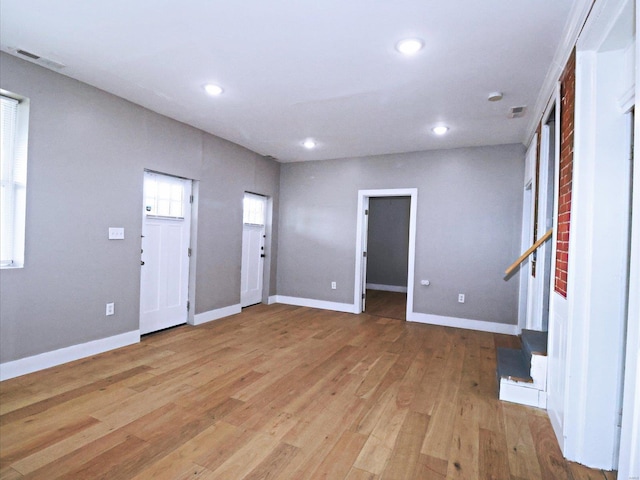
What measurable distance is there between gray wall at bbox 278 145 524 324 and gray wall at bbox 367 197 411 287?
269 cm

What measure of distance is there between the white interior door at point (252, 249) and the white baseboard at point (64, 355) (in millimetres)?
2097

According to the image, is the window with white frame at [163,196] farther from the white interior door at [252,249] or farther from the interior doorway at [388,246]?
the interior doorway at [388,246]

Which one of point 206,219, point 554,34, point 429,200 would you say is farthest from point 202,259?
point 554,34

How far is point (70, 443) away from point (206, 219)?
3.06 meters

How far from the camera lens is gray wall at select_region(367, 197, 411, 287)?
7.97m

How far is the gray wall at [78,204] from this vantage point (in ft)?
9.16

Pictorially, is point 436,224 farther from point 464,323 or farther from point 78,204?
point 78,204

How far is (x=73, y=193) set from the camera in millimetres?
3094

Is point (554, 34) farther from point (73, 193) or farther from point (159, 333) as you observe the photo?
point (159, 333)

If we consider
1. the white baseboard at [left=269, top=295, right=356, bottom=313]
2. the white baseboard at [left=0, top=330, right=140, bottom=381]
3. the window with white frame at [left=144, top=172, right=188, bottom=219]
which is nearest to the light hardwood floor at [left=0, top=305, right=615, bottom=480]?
the white baseboard at [left=0, top=330, right=140, bottom=381]

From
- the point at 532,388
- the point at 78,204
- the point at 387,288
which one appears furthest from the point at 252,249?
the point at 532,388

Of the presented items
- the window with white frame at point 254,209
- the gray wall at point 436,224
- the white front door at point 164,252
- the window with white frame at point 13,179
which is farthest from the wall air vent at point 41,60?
the gray wall at point 436,224

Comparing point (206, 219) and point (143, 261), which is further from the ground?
point (206, 219)

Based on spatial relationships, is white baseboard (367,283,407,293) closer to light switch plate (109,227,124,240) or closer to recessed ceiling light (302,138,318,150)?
recessed ceiling light (302,138,318,150)
